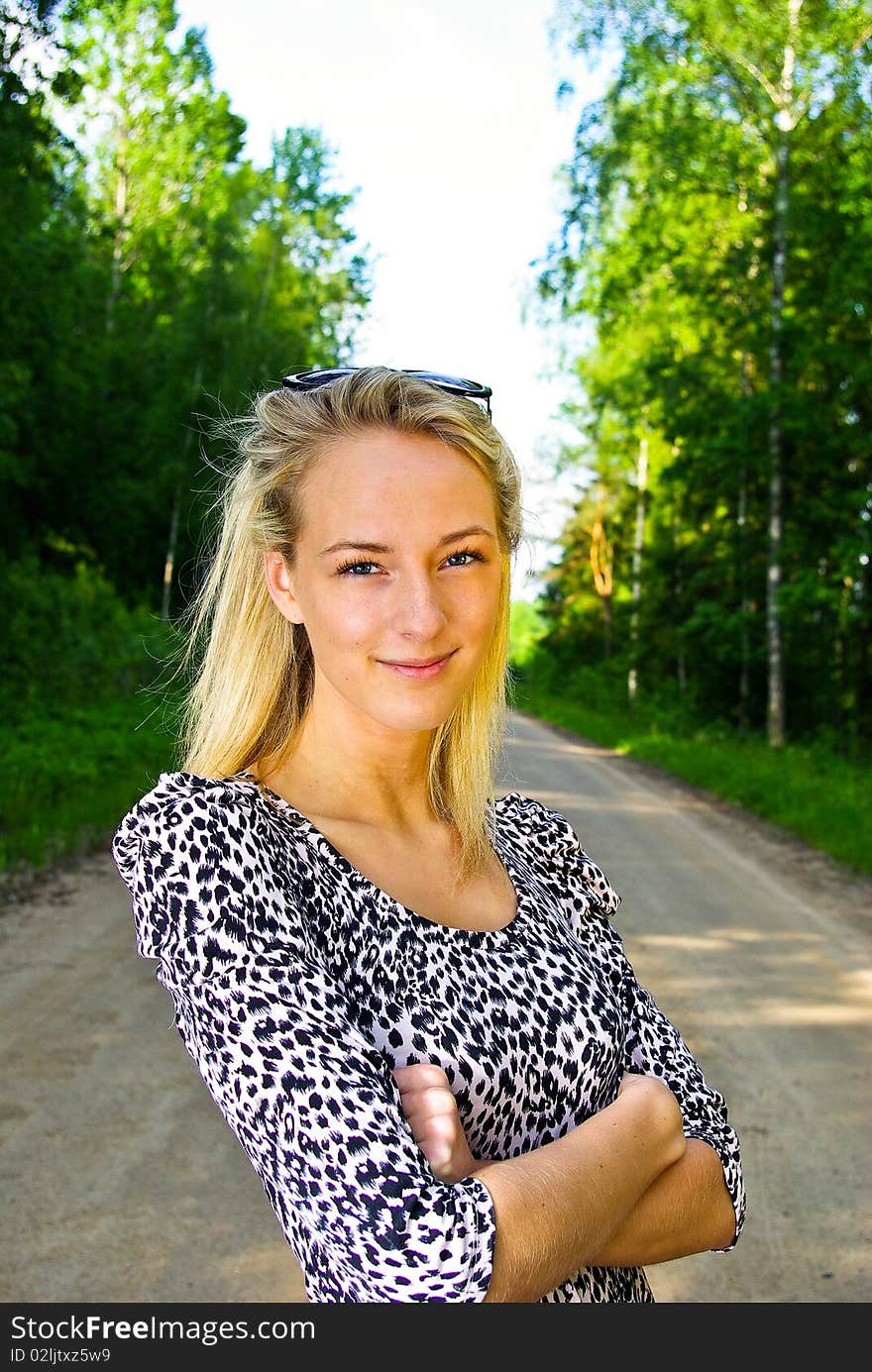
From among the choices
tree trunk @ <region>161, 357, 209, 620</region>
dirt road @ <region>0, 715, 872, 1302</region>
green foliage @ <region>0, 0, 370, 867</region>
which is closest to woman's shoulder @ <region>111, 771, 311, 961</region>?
dirt road @ <region>0, 715, 872, 1302</region>

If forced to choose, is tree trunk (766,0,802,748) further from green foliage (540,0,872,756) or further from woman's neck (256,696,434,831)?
woman's neck (256,696,434,831)

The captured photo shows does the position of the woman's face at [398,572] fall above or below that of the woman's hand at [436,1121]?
above

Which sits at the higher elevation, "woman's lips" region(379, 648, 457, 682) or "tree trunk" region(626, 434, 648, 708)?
"tree trunk" region(626, 434, 648, 708)

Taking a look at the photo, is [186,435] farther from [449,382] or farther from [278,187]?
[449,382]

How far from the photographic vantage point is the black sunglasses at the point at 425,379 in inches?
71.8

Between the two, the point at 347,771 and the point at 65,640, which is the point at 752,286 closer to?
the point at 65,640

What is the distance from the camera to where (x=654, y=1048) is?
1859mm

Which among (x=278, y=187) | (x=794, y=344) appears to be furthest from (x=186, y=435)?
(x=794, y=344)

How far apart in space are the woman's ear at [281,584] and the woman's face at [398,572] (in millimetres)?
80

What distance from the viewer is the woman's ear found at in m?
1.86

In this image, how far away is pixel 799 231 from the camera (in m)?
17.6

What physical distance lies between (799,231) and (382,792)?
17894 mm

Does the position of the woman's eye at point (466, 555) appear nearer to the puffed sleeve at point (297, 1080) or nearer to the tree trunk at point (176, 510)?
the puffed sleeve at point (297, 1080)

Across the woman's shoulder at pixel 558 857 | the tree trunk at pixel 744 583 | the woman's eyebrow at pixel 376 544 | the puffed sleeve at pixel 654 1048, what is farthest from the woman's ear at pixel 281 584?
the tree trunk at pixel 744 583
